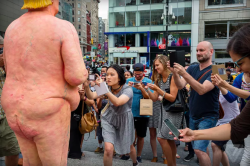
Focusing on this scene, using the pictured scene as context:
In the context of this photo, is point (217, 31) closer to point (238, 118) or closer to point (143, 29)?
point (143, 29)

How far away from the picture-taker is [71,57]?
74.6 inches

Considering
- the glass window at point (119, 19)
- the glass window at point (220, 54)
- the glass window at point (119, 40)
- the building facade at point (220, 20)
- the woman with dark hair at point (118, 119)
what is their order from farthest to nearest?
the glass window at point (119, 40) → the glass window at point (119, 19) → the glass window at point (220, 54) → the building facade at point (220, 20) → the woman with dark hair at point (118, 119)

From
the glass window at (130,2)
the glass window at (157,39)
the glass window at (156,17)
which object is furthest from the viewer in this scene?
the glass window at (130,2)

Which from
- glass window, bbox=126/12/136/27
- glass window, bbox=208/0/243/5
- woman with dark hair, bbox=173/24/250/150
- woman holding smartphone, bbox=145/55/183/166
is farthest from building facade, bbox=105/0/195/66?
woman with dark hair, bbox=173/24/250/150

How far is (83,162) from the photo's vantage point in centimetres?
383

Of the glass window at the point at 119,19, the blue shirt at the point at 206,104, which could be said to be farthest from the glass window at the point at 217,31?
the blue shirt at the point at 206,104

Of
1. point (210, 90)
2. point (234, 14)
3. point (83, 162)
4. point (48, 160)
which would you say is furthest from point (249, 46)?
point (234, 14)

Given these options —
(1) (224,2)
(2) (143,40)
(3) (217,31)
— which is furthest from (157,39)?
(1) (224,2)

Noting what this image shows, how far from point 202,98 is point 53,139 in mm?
2184

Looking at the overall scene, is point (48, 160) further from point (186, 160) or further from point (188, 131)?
point (186, 160)

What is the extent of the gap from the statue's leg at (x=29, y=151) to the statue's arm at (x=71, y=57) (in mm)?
686

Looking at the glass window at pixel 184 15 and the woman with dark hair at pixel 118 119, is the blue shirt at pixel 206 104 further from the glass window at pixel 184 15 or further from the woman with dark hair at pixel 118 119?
the glass window at pixel 184 15

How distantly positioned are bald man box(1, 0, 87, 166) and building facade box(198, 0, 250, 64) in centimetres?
2362

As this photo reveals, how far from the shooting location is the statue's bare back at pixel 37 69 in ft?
6.08
